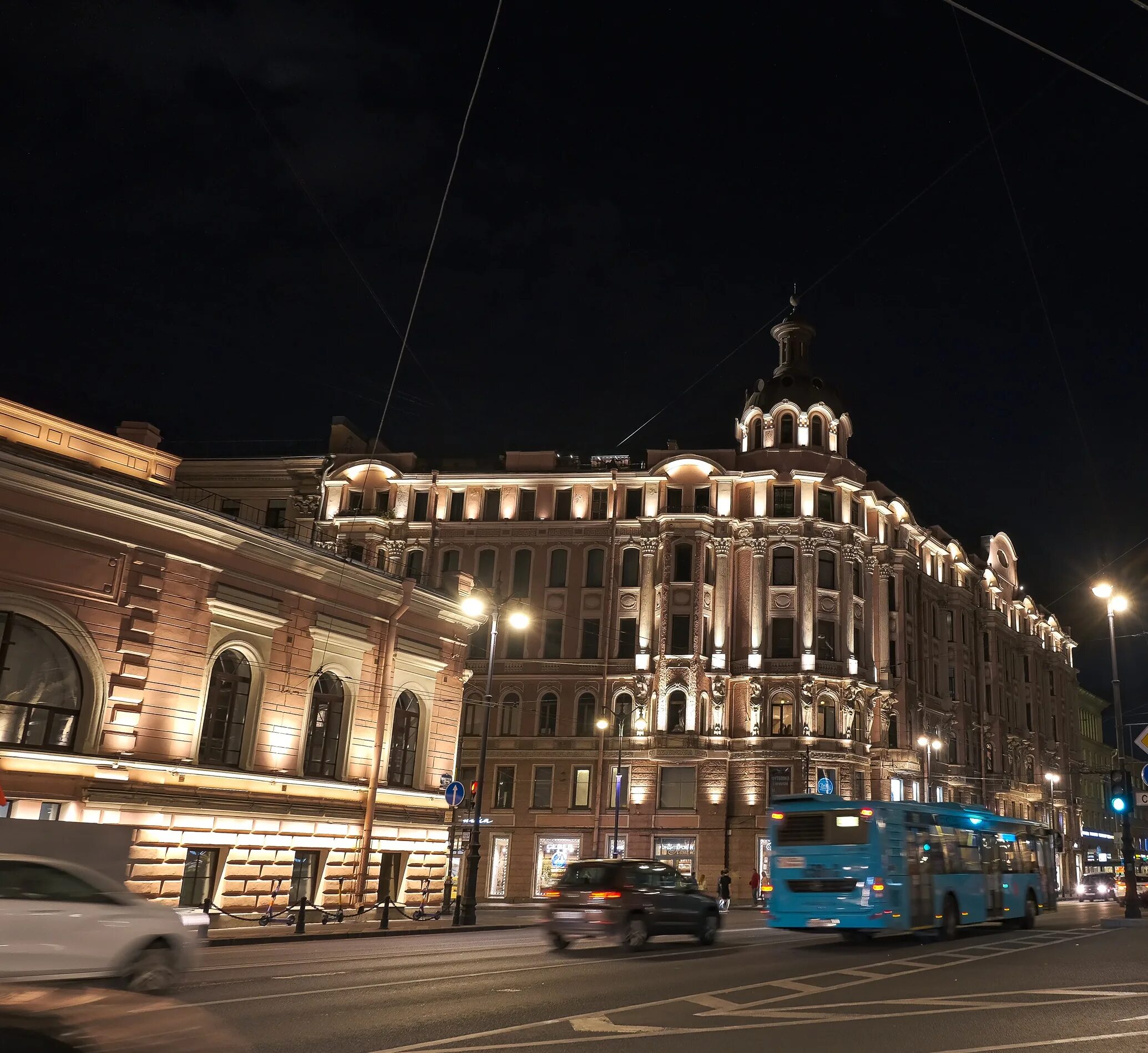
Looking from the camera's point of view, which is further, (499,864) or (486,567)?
(486,567)

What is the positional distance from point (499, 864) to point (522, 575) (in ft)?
47.3

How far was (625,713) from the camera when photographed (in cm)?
5600

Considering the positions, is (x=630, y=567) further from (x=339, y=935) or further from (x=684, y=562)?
(x=339, y=935)

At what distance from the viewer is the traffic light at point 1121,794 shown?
33.2m

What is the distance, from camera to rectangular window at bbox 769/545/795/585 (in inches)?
2271

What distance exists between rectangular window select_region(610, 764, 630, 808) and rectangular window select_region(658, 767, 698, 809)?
1.51m

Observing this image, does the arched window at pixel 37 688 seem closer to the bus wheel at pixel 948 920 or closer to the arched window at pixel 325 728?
the arched window at pixel 325 728

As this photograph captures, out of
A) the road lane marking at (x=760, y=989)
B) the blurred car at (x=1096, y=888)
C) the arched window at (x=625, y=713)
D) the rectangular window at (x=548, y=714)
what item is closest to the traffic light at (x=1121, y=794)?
the road lane marking at (x=760, y=989)

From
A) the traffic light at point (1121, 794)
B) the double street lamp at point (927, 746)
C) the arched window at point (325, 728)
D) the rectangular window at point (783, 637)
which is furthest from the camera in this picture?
the double street lamp at point (927, 746)

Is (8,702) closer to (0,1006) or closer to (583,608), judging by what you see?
(0,1006)

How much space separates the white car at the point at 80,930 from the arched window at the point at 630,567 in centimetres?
→ 4557

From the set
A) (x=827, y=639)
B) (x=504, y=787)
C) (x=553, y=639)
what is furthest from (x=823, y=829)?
(x=504, y=787)

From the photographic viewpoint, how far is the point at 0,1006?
14.7 ft

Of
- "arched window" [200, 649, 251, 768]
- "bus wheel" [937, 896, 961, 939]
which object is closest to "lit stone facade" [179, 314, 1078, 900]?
"arched window" [200, 649, 251, 768]
